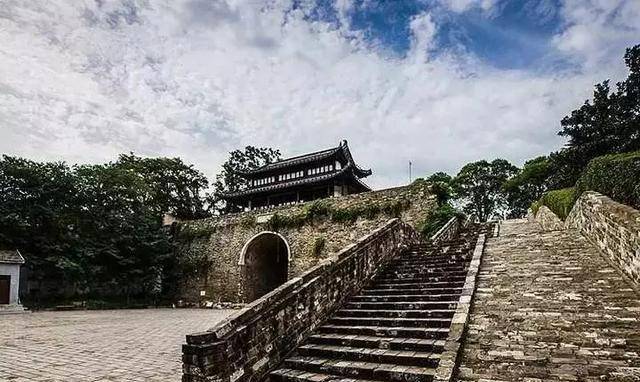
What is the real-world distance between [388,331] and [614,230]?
163 inches

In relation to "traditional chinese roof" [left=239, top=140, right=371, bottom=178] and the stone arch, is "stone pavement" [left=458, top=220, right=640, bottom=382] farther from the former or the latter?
"traditional chinese roof" [left=239, top=140, right=371, bottom=178]

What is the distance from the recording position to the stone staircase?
4.72m

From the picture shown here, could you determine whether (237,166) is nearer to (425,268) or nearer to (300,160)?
(300,160)

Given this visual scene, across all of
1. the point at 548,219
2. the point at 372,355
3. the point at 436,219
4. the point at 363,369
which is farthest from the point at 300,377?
the point at 548,219

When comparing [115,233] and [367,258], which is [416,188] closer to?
[367,258]

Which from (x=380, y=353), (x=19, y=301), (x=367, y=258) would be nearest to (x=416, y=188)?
(x=367, y=258)

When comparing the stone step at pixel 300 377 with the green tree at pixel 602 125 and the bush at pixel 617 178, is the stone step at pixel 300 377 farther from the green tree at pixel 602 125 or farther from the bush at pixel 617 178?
the green tree at pixel 602 125

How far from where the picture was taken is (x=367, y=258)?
27.1ft

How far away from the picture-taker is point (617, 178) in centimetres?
766

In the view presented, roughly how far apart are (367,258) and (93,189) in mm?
19586

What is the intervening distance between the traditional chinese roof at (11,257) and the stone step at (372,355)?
18.9 metres

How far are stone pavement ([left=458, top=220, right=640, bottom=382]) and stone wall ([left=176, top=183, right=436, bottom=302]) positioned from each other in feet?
29.7

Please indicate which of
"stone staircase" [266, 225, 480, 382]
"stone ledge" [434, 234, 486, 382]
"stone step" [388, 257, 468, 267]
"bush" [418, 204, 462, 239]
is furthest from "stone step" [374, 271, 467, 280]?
"bush" [418, 204, 462, 239]

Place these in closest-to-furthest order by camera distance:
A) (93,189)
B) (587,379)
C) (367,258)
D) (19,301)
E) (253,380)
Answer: (587,379), (253,380), (367,258), (19,301), (93,189)
